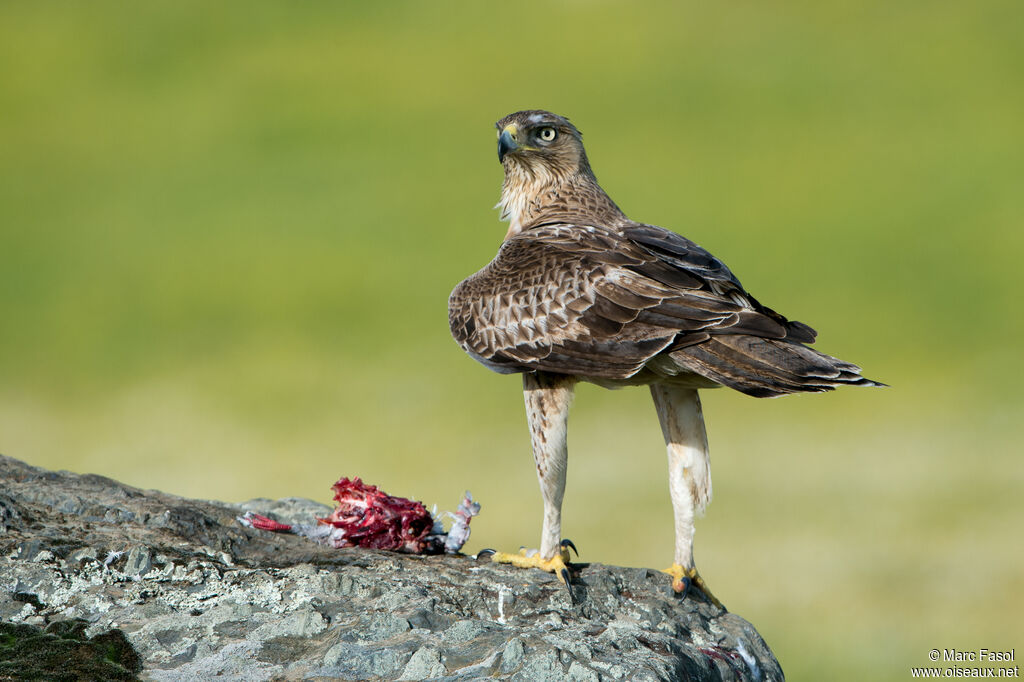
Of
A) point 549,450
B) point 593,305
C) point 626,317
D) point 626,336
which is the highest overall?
point 593,305

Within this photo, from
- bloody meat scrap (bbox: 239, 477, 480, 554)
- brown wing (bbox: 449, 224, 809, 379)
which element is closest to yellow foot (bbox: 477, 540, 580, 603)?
bloody meat scrap (bbox: 239, 477, 480, 554)

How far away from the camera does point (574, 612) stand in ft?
18.5

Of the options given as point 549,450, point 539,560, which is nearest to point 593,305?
point 549,450

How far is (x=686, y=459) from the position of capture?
6.55 m

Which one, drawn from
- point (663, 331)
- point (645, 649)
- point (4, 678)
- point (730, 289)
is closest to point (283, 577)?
point (4, 678)

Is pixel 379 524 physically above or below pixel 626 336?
below

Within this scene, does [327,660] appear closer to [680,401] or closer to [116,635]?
[116,635]

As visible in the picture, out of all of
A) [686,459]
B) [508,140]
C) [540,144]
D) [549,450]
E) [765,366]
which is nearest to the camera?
[765,366]

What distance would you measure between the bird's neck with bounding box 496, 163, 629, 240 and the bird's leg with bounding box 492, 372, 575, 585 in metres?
1.39

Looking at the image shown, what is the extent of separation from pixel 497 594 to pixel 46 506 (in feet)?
8.89

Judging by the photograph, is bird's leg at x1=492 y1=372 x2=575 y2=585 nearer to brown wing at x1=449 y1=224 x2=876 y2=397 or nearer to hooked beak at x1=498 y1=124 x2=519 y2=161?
brown wing at x1=449 y1=224 x2=876 y2=397

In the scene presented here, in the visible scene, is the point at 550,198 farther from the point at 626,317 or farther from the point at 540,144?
the point at 626,317

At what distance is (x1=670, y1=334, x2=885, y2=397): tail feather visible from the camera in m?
5.43

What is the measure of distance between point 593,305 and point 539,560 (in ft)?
5.11
